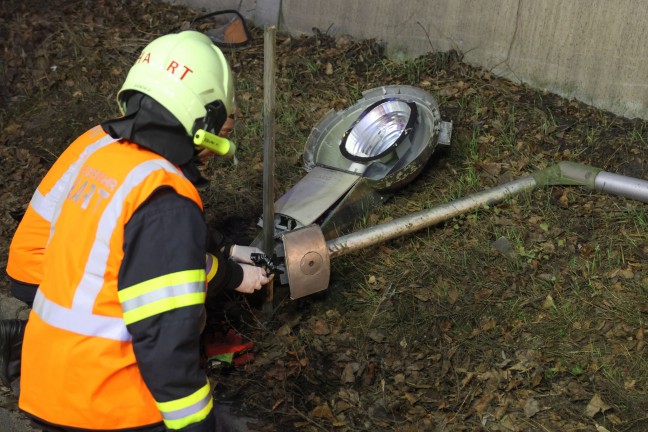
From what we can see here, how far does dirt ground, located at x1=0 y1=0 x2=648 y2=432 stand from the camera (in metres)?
4.10

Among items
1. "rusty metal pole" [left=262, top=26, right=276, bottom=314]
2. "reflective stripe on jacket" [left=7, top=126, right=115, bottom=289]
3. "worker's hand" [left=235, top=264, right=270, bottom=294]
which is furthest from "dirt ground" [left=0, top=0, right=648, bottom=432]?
"reflective stripe on jacket" [left=7, top=126, right=115, bottom=289]

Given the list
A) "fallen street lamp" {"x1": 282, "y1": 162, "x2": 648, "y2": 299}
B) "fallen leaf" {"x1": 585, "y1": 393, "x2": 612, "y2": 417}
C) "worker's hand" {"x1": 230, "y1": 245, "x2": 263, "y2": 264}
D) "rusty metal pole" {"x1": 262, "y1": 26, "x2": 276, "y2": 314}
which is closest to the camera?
"fallen leaf" {"x1": 585, "y1": 393, "x2": 612, "y2": 417}

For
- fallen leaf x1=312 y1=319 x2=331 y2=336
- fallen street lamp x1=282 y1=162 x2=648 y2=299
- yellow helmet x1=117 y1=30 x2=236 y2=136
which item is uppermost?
yellow helmet x1=117 y1=30 x2=236 y2=136

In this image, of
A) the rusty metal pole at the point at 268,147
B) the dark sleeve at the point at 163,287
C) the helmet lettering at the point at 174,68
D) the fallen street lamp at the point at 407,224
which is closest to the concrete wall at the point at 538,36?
the fallen street lamp at the point at 407,224

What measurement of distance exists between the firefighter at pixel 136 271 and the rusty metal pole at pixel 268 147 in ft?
2.63

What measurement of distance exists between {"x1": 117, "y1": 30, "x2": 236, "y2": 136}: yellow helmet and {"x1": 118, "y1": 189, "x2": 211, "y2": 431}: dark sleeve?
1.28 ft

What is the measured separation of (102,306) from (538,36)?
4.23m

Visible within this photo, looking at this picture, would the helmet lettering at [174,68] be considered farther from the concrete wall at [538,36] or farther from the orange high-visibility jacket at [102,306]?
the concrete wall at [538,36]

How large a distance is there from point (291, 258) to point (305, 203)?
→ 2.17 feet

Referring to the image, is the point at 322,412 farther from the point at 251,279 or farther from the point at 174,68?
the point at 174,68

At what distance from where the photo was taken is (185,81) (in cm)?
310

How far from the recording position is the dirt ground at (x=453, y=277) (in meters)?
4.10

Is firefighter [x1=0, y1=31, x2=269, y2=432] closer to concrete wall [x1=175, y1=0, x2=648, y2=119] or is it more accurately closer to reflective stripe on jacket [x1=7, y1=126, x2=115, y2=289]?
reflective stripe on jacket [x1=7, y1=126, x2=115, y2=289]

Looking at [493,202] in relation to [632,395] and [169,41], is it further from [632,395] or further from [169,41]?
[169,41]
